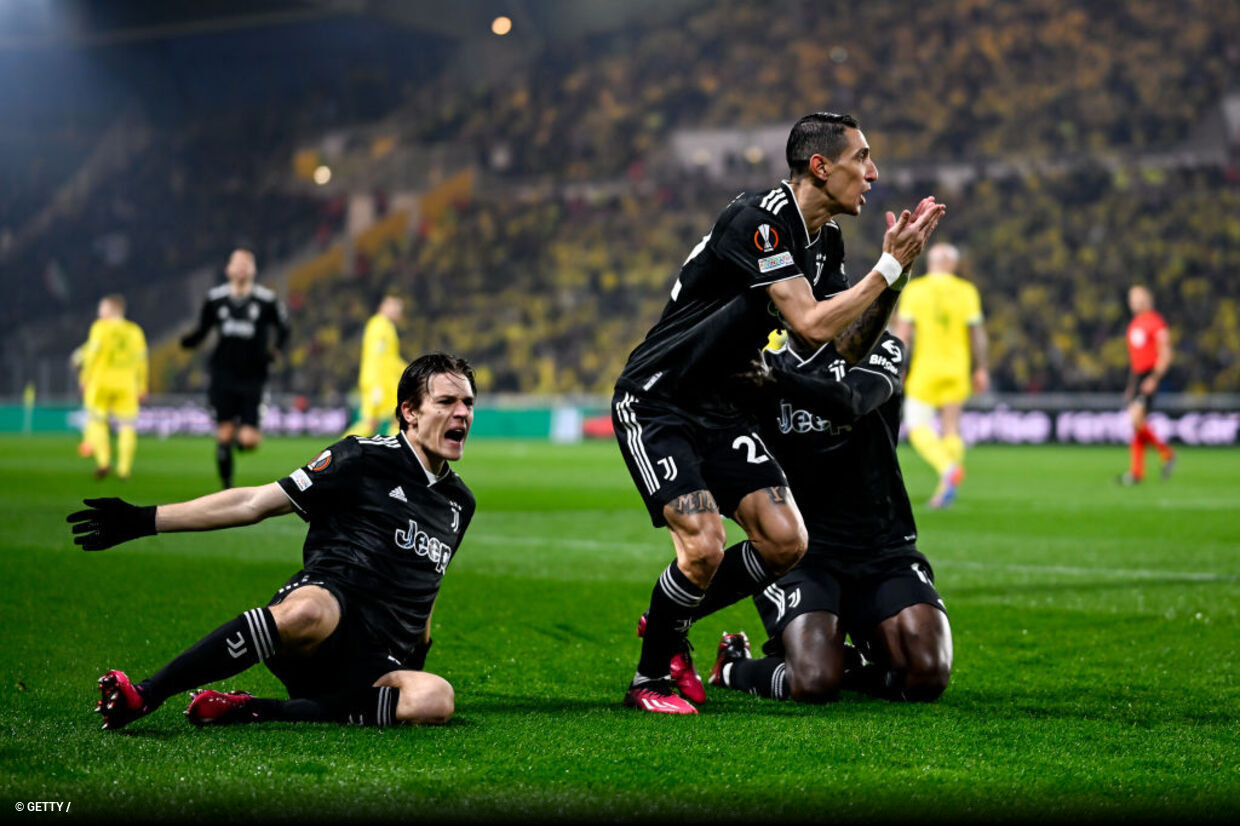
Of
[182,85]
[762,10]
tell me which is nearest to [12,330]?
[182,85]

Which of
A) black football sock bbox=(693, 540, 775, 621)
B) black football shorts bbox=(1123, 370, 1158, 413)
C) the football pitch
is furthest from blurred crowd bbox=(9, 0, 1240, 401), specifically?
black football sock bbox=(693, 540, 775, 621)

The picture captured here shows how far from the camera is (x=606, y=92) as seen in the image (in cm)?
3847

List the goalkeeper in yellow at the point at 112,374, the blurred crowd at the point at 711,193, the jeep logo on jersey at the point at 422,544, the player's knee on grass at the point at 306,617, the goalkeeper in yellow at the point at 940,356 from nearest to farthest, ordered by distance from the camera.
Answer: the player's knee on grass at the point at 306,617, the jeep logo on jersey at the point at 422,544, the goalkeeper in yellow at the point at 940,356, the goalkeeper in yellow at the point at 112,374, the blurred crowd at the point at 711,193

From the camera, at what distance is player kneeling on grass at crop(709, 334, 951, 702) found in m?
4.81

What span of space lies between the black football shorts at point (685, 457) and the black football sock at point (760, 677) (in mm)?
565

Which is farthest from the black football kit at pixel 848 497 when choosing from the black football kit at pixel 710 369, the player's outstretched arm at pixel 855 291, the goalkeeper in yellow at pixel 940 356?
the goalkeeper in yellow at pixel 940 356

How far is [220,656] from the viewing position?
12.9ft

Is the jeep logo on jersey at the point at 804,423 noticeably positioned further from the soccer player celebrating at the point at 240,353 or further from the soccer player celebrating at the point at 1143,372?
the soccer player celebrating at the point at 1143,372

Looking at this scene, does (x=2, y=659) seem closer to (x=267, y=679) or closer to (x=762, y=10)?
(x=267, y=679)

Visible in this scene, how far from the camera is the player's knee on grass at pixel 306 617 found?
13.4 feet

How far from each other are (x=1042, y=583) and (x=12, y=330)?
3413cm

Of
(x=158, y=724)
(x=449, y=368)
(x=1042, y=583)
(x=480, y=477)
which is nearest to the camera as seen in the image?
(x=158, y=724)

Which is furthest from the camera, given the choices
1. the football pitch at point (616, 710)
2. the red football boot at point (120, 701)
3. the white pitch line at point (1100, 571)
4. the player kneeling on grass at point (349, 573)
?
the white pitch line at point (1100, 571)

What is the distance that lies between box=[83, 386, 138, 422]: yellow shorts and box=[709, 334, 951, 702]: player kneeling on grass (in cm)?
1347
